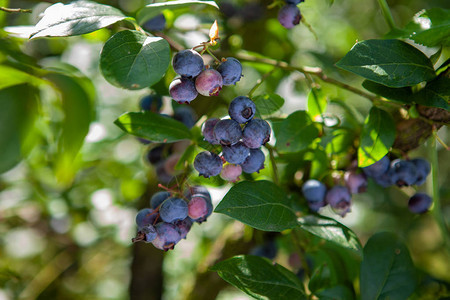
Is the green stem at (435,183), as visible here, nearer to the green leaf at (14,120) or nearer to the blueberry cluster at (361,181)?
the blueberry cluster at (361,181)

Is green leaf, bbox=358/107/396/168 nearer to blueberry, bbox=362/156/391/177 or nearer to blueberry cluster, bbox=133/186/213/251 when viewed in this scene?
blueberry, bbox=362/156/391/177

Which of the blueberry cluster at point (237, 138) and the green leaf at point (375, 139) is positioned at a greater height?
the blueberry cluster at point (237, 138)

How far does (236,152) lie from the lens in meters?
0.74

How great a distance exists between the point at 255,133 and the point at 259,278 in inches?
13.7

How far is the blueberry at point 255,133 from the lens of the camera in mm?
722

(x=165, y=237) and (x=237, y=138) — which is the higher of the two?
(x=237, y=138)

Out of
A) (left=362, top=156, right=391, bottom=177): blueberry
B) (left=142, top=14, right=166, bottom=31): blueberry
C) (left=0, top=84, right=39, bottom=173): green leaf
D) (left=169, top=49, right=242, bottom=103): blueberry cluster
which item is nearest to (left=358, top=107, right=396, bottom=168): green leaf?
(left=362, top=156, right=391, bottom=177): blueberry

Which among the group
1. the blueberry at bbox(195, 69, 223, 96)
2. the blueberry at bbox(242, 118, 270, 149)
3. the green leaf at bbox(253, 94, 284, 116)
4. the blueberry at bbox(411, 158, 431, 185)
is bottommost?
the blueberry at bbox(411, 158, 431, 185)

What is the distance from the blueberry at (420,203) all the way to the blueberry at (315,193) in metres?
0.25

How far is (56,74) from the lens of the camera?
1010 millimetres

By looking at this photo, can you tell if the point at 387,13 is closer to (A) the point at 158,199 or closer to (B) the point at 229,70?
(B) the point at 229,70

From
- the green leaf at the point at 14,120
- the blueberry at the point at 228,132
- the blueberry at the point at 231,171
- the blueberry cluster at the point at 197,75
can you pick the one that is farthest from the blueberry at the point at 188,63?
the green leaf at the point at 14,120

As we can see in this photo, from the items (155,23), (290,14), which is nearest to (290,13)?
(290,14)

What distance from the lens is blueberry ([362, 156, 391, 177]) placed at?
98 cm
